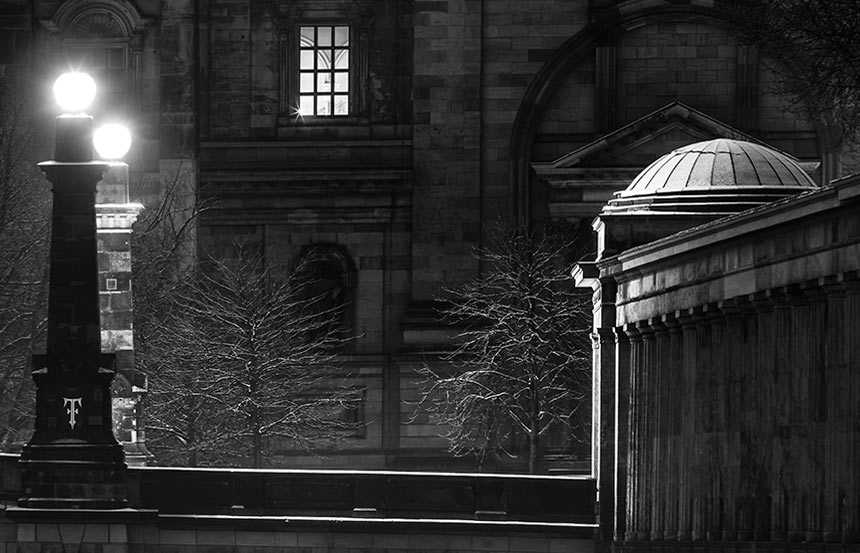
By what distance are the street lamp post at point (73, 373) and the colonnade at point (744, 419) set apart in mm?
8560

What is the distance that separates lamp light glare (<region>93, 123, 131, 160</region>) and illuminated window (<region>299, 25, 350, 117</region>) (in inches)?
1617

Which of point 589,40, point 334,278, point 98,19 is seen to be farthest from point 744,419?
point 98,19

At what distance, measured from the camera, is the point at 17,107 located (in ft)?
315

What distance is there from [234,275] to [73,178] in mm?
32512

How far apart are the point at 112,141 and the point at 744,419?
11.5 metres

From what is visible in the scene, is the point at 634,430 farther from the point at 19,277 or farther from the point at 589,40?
the point at 589,40

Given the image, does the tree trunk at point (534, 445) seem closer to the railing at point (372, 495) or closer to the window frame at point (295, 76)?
the window frame at point (295, 76)

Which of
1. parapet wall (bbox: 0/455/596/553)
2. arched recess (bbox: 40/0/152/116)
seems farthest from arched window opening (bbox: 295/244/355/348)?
parapet wall (bbox: 0/455/596/553)

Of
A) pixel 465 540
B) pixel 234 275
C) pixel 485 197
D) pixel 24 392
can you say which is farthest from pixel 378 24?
pixel 465 540

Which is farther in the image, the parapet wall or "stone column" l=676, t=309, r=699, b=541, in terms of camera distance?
the parapet wall

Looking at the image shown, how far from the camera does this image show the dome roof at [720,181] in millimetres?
60062

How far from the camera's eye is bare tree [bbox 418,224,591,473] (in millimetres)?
88500

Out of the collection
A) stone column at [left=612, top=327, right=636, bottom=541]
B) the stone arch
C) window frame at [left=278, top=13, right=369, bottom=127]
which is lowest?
stone column at [left=612, top=327, right=636, bottom=541]

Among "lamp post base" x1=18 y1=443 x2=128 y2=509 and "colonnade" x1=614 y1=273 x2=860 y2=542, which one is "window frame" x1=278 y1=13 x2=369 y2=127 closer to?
"colonnade" x1=614 y1=273 x2=860 y2=542
